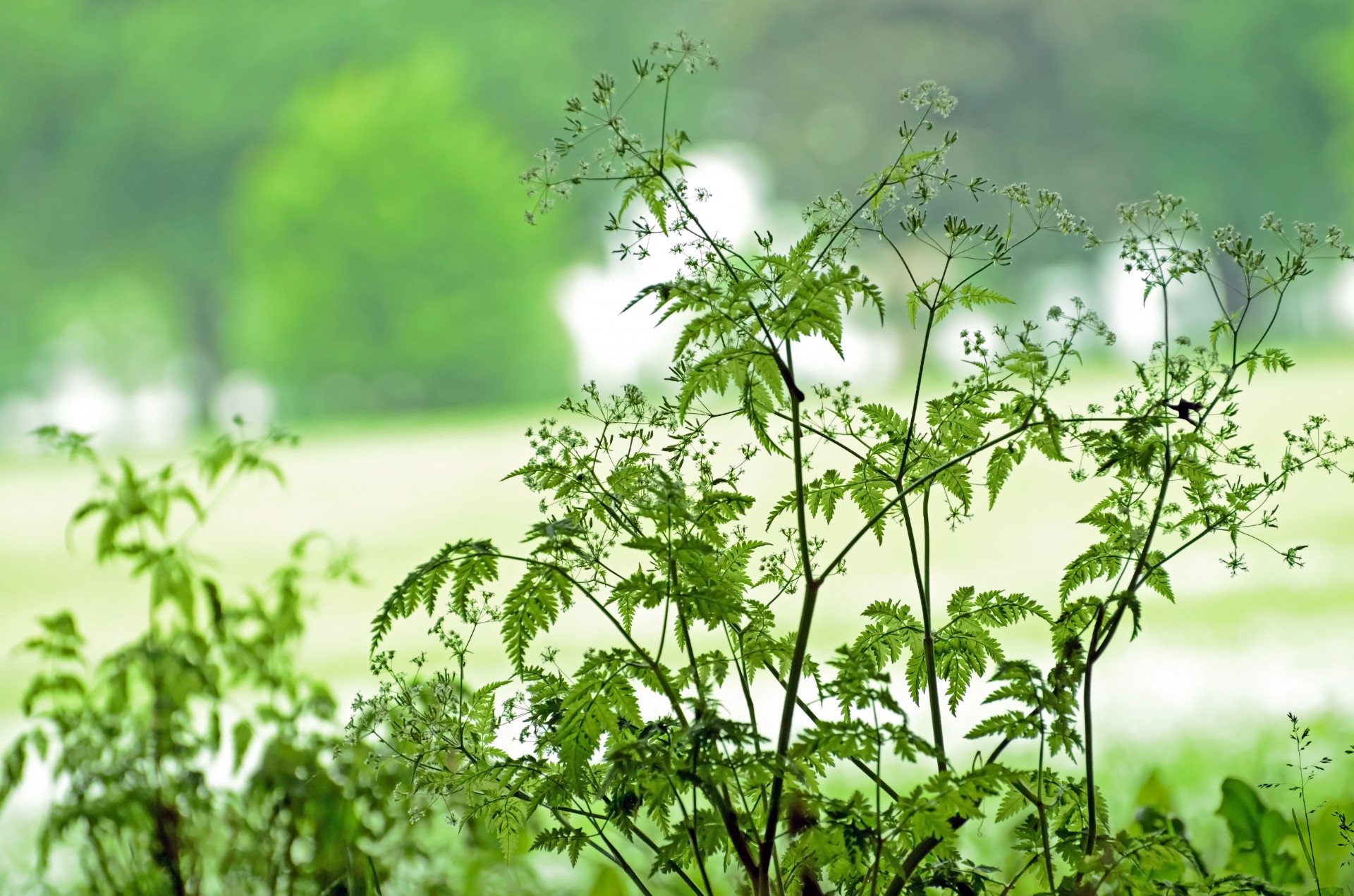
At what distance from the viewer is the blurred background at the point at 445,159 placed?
11.7 metres

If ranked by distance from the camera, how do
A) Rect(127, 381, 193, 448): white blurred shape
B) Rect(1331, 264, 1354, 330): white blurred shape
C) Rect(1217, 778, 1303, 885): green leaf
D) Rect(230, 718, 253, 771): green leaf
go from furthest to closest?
1. Rect(127, 381, 193, 448): white blurred shape
2. Rect(1331, 264, 1354, 330): white blurred shape
3. Rect(230, 718, 253, 771): green leaf
4. Rect(1217, 778, 1303, 885): green leaf

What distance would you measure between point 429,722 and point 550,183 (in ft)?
1.42

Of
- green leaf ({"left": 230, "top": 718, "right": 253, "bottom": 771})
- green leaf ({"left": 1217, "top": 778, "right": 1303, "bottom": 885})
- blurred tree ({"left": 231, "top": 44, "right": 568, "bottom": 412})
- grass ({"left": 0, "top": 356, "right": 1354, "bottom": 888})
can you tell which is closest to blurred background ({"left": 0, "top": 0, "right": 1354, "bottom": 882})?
blurred tree ({"left": 231, "top": 44, "right": 568, "bottom": 412})

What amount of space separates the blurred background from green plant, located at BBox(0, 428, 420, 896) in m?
8.94

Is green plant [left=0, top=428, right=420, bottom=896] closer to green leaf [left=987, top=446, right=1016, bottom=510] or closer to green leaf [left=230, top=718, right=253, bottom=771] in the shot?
green leaf [left=230, top=718, right=253, bottom=771]

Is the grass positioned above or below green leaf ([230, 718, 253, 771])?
above

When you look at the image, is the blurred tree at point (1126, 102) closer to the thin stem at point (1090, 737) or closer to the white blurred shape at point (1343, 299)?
the white blurred shape at point (1343, 299)

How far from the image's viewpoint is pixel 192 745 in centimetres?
180

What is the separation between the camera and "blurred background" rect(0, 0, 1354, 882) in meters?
11.7

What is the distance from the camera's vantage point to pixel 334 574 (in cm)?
183

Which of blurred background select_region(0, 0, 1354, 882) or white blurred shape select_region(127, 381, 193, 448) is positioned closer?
blurred background select_region(0, 0, 1354, 882)

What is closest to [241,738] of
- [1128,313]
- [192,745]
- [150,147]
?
[192,745]

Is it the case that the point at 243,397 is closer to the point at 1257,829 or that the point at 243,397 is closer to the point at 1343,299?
the point at 1343,299

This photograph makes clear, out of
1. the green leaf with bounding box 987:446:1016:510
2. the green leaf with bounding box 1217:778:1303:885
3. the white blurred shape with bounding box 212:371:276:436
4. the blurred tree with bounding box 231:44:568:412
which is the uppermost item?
the blurred tree with bounding box 231:44:568:412
